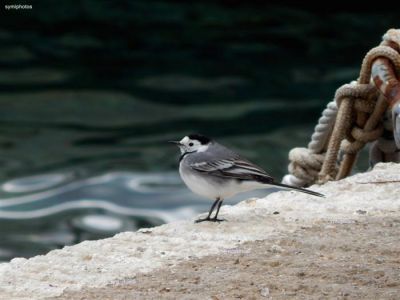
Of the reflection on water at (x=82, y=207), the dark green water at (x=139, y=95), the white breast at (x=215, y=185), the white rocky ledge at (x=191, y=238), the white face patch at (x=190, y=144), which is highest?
the dark green water at (x=139, y=95)

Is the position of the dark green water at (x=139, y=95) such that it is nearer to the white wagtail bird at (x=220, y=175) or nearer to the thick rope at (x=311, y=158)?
the thick rope at (x=311, y=158)

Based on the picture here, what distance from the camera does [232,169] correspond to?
14.7ft

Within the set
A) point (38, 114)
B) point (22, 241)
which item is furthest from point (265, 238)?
point (38, 114)

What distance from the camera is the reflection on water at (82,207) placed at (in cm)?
750

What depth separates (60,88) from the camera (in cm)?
1005

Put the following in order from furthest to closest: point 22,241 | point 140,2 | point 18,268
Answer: point 140,2
point 22,241
point 18,268

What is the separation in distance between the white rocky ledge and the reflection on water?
3.04 metres

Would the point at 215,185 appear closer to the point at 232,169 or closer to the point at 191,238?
the point at 232,169

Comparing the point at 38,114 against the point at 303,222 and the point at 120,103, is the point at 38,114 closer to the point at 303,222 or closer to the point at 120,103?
the point at 120,103

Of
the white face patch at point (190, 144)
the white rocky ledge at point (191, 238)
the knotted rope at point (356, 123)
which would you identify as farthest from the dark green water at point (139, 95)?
the white rocky ledge at point (191, 238)

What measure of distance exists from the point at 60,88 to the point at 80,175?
1772 mm

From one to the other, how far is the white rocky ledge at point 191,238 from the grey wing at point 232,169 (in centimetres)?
9

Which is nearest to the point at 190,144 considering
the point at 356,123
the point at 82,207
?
the point at 356,123

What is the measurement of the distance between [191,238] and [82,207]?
399 cm
